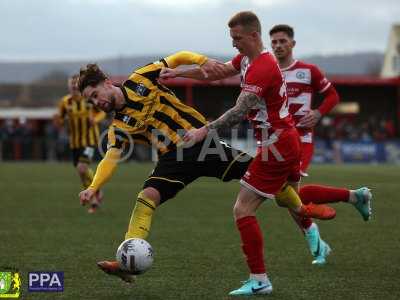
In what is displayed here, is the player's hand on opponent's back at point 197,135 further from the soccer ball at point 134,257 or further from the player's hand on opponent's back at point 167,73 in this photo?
the soccer ball at point 134,257

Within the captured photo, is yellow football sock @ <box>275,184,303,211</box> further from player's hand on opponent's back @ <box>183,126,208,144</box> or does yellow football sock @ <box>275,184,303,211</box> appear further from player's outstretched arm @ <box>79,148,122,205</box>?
player's outstretched arm @ <box>79,148,122,205</box>

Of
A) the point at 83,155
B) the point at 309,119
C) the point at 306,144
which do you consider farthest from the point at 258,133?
the point at 83,155

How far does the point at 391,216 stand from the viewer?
12648mm

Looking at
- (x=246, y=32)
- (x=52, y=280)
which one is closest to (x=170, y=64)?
(x=246, y=32)

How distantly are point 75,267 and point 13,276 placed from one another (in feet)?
4.36

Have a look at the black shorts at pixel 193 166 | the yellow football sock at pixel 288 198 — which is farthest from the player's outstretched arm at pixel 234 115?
the yellow football sock at pixel 288 198

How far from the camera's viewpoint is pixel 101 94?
22.6 ft

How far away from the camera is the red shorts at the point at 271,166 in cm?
677

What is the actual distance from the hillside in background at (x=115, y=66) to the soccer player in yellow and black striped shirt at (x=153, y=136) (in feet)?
114

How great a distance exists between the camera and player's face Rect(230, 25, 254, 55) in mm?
6570

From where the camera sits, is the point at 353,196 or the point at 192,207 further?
the point at 192,207

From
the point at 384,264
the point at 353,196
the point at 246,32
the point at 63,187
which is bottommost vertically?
the point at 63,187

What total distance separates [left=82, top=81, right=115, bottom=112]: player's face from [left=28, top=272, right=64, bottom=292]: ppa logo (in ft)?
5.00

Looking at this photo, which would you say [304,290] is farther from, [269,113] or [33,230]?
[33,230]
